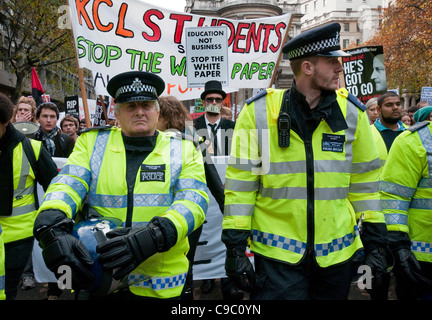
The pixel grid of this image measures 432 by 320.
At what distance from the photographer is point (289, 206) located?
2.44 metres

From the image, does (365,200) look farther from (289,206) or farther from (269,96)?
(269,96)

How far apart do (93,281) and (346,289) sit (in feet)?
4.94

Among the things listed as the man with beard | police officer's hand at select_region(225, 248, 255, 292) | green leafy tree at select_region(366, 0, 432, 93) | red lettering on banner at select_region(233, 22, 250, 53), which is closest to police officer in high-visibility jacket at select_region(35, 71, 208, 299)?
police officer's hand at select_region(225, 248, 255, 292)

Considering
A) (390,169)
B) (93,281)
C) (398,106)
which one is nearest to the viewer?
(93,281)

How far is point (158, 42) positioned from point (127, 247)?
14.6ft

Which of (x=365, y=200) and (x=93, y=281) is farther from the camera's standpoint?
(x=365, y=200)

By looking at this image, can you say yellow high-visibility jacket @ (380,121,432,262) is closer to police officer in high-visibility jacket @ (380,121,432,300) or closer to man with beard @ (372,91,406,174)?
police officer in high-visibility jacket @ (380,121,432,300)

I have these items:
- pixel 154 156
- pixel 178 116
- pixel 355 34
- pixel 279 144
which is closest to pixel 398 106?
pixel 178 116

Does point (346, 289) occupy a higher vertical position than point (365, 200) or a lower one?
lower

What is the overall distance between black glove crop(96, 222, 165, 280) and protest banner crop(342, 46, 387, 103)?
20.4 feet
